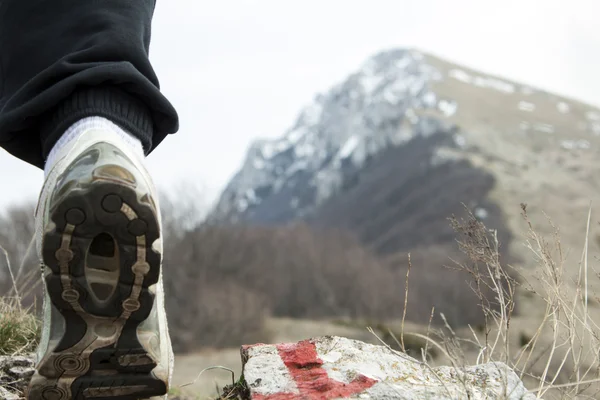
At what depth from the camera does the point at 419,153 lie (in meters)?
85.4

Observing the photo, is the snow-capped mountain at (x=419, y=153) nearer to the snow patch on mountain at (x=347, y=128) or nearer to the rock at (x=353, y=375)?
the snow patch on mountain at (x=347, y=128)

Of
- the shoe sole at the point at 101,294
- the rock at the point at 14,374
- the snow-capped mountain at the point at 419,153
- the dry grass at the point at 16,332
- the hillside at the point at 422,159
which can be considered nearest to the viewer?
the shoe sole at the point at 101,294

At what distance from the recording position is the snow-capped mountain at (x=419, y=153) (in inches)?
2574

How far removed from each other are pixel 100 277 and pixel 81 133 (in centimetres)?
37

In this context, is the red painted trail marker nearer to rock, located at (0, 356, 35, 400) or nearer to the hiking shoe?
the hiking shoe

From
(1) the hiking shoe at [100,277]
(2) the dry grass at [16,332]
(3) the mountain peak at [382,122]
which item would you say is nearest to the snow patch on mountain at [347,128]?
(3) the mountain peak at [382,122]

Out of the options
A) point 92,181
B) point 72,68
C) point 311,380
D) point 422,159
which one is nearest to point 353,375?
point 311,380

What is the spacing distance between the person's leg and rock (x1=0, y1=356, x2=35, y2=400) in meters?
0.67

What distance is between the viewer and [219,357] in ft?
104

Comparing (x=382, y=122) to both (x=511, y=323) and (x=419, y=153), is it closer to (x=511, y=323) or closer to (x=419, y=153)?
(x=419, y=153)

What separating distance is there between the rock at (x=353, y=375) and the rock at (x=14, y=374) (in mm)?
→ 730

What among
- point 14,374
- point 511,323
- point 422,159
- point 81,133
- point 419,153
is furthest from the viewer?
point 419,153

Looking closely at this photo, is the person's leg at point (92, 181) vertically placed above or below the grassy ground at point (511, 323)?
above

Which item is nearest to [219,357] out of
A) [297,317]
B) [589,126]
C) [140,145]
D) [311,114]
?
[297,317]
